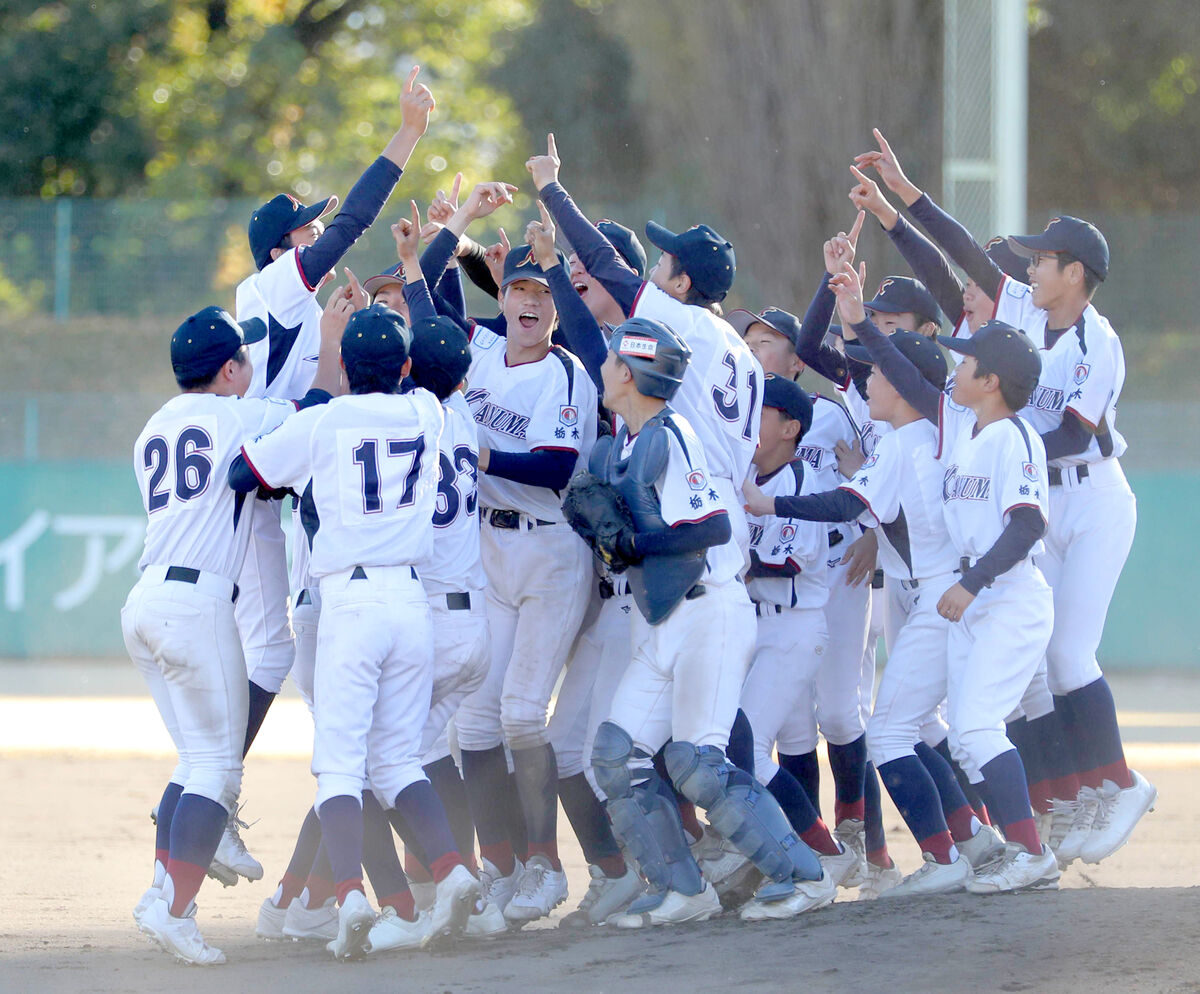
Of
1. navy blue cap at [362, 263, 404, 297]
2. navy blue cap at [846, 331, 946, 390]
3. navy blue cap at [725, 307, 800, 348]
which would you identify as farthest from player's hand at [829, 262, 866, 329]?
navy blue cap at [362, 263, 404, 297]

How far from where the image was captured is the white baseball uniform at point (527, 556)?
4.80 metres

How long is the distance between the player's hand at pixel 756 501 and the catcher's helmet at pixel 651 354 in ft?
1.72

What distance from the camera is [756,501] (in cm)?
479

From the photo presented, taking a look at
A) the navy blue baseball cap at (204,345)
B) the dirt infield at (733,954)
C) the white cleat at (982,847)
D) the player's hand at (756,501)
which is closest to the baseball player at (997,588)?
the white cleat at (982,847)

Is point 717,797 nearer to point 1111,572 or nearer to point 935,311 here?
point 1111,572

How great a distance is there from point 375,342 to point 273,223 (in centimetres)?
115

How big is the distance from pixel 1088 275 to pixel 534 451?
1971 millimetres

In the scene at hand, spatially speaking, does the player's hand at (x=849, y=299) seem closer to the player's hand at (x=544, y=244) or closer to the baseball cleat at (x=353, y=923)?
the player's hand at (x=544, y=244)

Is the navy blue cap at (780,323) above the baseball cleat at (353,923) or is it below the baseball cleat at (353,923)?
above

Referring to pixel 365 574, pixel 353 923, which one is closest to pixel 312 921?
pixel 353 923

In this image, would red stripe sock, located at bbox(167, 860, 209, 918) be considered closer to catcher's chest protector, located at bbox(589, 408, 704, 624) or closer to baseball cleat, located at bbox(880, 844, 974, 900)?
catcher's chest protector, located at bbox(589, 408, 704, 624)

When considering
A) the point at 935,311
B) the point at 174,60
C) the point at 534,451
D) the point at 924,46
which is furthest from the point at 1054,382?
the point at 174,60

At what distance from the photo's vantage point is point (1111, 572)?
4965 millimetres

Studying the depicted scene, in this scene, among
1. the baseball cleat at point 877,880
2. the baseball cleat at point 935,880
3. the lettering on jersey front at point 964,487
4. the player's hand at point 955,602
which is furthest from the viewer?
the baseball cleat at point 877,880
